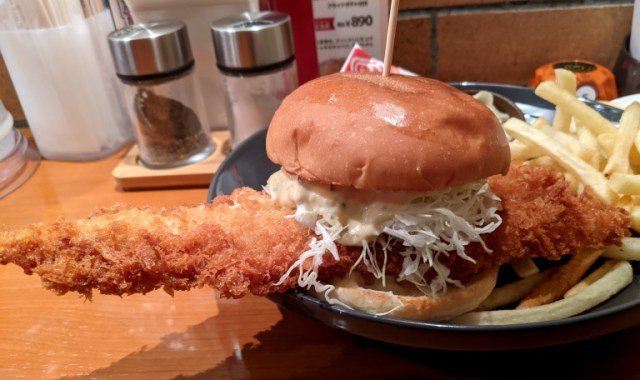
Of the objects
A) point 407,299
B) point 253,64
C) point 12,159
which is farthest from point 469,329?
point 12,159

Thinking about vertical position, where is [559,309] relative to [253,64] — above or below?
below

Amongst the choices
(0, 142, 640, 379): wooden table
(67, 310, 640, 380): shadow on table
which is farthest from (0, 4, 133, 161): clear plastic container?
(67, 310, 640, 380): shadow on table

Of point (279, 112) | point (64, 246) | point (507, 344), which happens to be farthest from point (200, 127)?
point (507, 344)

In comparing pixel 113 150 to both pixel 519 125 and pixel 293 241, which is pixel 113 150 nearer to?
pixel 293 241

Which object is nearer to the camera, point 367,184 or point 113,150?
point 367,184

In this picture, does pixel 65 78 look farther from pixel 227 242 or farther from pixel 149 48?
pixel 227 242
